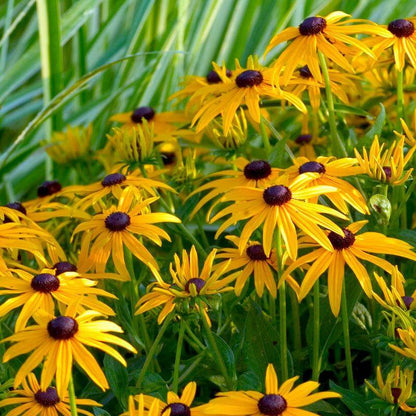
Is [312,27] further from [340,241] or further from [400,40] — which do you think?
[340,241]

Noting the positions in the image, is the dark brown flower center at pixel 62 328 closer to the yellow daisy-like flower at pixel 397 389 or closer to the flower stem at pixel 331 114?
the yellow daisy-like flower at pixel 397 389

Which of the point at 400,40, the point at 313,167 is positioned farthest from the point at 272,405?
the point at 400,40

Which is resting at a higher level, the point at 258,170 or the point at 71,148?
the point at 258,170

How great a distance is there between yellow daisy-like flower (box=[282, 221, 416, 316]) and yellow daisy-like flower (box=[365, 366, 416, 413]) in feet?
0.33

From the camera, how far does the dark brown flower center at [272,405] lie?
0.76 m

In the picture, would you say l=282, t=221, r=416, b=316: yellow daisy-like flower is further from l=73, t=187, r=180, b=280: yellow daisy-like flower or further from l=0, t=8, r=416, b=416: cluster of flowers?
l=73, t=187, r=180, b=280: yellow daisy-like flower

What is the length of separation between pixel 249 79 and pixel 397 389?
21.0 inches

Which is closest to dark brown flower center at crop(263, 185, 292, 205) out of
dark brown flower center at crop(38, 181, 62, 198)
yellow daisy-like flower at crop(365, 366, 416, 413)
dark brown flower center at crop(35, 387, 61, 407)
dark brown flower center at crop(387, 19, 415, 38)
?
yellow daisy-like flower at crop(365, 366, 416, 413)

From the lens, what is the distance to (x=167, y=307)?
0.95m

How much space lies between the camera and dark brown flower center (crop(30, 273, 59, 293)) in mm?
941

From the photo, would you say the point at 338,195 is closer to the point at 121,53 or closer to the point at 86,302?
the point at 86,302

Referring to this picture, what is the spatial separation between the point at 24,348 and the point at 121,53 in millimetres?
1516

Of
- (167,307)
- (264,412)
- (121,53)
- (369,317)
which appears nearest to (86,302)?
(167,307)

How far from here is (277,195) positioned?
0.94 m
